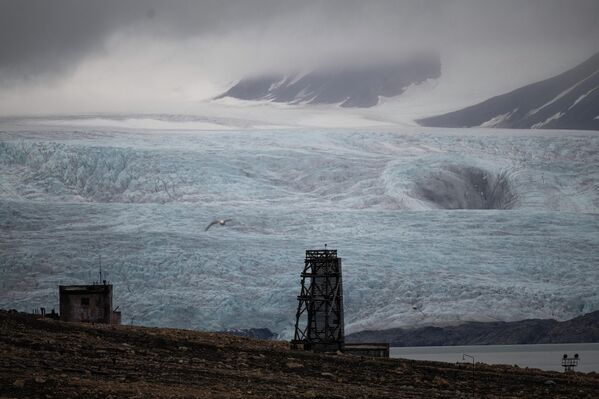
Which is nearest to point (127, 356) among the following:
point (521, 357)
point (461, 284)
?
point (521, 357)

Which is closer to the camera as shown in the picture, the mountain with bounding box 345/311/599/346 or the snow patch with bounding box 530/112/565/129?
the mountain with bounding box 345/311/599/346

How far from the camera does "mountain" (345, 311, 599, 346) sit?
54469mm

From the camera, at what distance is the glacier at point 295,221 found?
51781 mm

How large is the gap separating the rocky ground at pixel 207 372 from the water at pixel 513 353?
65.6 ft

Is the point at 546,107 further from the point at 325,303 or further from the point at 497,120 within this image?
the point at 325,303

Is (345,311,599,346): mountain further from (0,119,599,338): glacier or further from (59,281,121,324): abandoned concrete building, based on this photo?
(59,281,121,324): abandoned concrete building

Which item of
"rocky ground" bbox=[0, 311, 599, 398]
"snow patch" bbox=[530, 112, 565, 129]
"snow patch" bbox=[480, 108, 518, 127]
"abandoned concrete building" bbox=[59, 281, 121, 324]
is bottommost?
"rocky ground" bbox=[0, 311, 599, 398]

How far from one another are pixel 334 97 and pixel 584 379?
4250 inches

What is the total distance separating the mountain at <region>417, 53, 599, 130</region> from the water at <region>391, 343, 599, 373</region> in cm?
4991

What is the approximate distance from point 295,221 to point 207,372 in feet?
134

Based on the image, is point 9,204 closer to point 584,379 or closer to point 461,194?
point 461,194

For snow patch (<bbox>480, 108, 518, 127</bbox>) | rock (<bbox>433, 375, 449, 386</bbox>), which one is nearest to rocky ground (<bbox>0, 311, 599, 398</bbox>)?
rock (<bbox>433, 375, 449, 386</bbox>)

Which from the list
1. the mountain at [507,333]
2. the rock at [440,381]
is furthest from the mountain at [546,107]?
the rock at [440,381]

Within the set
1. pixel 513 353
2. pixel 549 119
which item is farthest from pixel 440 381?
pixel 549 119
